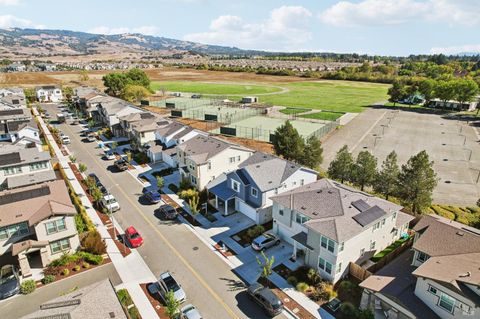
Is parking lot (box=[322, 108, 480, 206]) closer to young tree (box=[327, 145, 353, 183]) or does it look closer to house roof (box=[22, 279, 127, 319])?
young tree (box=[327, 145, 353, 183])

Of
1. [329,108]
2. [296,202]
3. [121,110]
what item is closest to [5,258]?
[296,202]

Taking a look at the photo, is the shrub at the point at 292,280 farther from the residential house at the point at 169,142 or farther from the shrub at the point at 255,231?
the residential house at the point at 169,142

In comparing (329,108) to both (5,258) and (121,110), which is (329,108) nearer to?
(121,110)

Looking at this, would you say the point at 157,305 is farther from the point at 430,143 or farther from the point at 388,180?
the point at 430,143

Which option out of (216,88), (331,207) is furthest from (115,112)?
(216,88)

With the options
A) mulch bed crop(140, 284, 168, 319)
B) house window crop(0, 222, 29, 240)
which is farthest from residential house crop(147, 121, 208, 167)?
mulch bed crop(140, 284, 168, 319)

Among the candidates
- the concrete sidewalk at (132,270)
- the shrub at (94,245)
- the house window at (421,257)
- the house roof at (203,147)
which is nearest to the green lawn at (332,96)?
the house roof at (203,147)
